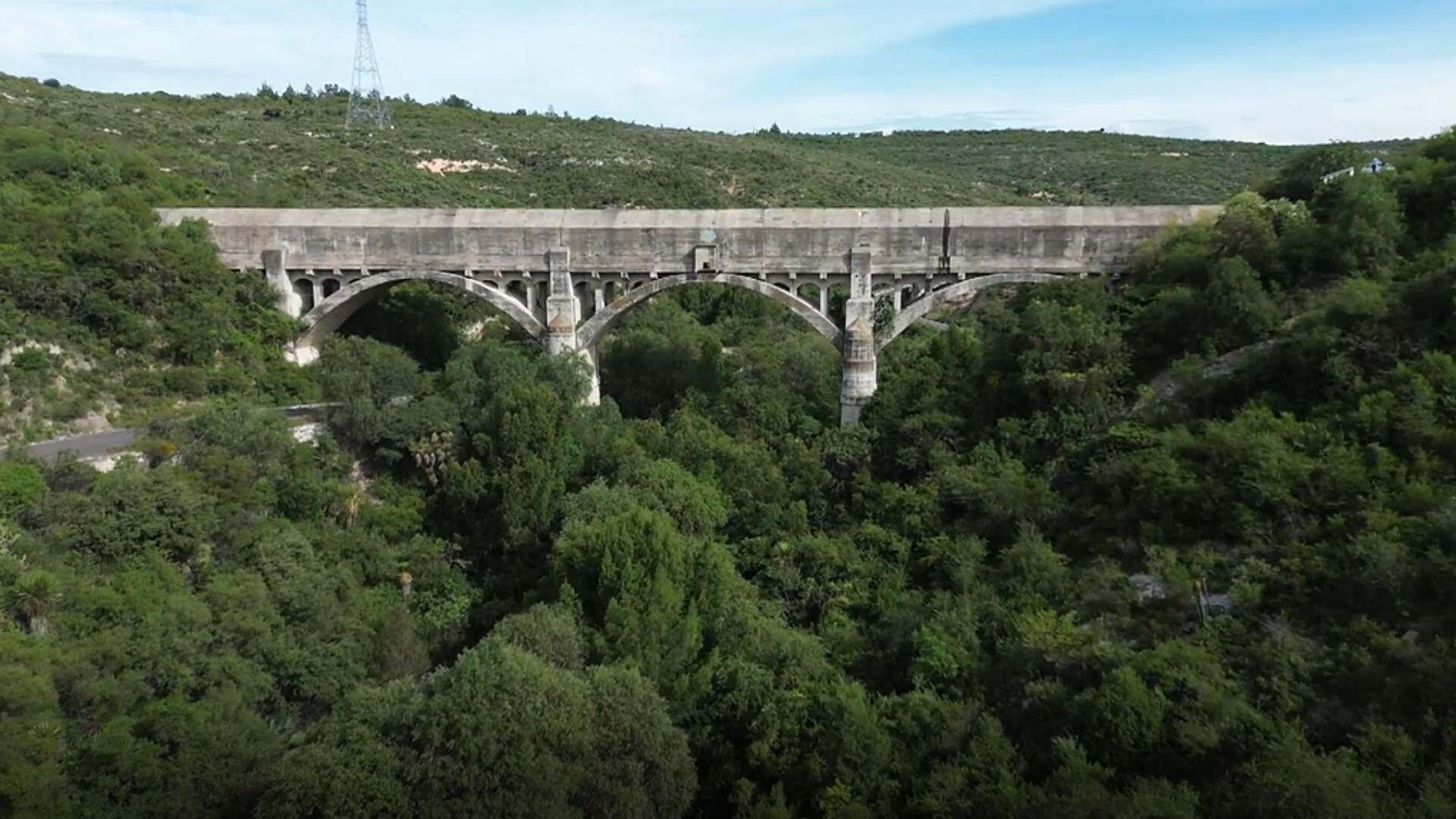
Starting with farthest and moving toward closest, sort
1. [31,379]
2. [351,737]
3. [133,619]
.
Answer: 1. [31,379]
2. [133,619]
3. [351,737]


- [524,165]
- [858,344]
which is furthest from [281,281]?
[524,165]

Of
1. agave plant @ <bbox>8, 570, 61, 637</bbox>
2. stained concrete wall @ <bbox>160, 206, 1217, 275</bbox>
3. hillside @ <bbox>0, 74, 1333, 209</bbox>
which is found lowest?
agave plant @ <bbox>8, 570, 61, 637</bbox>

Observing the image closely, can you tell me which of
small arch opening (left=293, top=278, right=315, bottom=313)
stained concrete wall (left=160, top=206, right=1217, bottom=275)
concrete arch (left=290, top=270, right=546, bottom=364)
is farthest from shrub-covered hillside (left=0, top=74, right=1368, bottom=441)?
stained concrete wall (left=160, top=206, right=1217, bottom=275)

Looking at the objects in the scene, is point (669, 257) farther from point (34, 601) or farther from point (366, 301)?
point (34, 601)

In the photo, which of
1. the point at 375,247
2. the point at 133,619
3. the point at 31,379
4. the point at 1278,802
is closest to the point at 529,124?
the point at 375,247

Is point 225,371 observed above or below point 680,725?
above

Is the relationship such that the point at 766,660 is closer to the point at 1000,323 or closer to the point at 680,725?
the point at 680,725

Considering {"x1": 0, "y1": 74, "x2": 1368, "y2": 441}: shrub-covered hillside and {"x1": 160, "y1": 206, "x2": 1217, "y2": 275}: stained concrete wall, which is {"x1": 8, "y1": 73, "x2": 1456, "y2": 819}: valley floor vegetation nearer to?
{"x1": 0, "y1": 74, "x2": 1368, "y2": 441}: shrub-covered hillside
